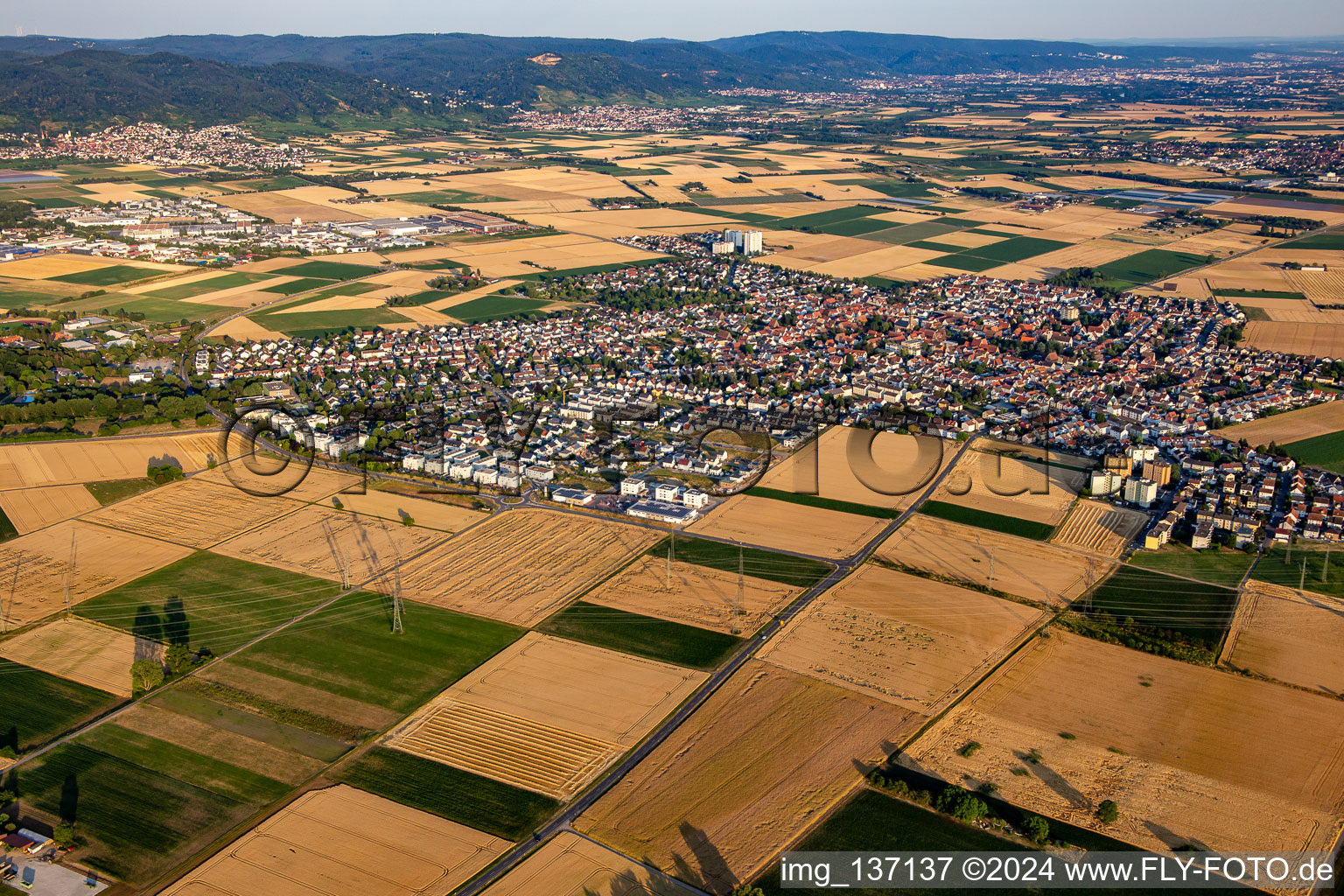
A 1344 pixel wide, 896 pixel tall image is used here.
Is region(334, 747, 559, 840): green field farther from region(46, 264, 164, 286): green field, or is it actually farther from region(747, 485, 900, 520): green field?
region(46, 264, 164, 286): green field

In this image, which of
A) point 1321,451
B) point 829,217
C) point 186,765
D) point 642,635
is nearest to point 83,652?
point 186,765

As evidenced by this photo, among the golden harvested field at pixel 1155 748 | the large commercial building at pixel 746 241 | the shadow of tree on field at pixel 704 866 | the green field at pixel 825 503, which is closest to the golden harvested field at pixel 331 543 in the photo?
the green field at pixel 825 503

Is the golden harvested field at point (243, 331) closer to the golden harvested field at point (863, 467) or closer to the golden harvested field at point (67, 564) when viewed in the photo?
the golden harvested field at point (67, 564)

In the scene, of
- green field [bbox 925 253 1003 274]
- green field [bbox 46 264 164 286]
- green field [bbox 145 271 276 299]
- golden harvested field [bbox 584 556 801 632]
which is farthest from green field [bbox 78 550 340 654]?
green field [bbox 925 253 1003 274]

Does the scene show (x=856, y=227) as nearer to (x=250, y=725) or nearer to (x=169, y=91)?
(x=250, y=725)

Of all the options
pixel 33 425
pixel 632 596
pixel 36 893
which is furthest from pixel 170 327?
pixel 36 893

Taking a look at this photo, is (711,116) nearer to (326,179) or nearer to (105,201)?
(326,179)
